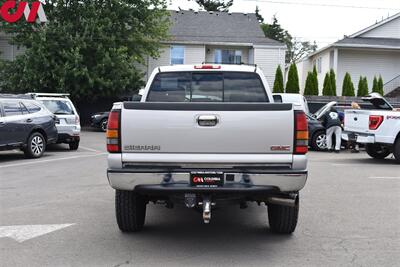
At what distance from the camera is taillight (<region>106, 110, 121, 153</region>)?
5.20 m

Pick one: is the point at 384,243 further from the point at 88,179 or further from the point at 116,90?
the point at 116,90

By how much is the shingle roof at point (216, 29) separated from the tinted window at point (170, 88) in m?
26.7

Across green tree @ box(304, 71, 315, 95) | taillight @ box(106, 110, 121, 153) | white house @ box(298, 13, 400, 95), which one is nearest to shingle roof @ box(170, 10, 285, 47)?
green tree @ box(304, 71, 315, 95)

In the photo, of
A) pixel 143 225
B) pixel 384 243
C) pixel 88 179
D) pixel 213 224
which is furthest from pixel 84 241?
pixel 88 179

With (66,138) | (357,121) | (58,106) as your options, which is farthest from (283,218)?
(58,106)

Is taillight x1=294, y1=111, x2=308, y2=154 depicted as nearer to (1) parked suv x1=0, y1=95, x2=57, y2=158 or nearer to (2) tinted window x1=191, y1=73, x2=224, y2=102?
(2) tinted window x1=191, y1=73, x2=224, y2=102

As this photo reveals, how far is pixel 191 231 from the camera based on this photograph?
633cm

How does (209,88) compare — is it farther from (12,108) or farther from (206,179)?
(12,108)

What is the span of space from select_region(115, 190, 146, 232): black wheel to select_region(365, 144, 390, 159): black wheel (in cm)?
1042

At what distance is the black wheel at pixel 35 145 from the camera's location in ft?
45.3

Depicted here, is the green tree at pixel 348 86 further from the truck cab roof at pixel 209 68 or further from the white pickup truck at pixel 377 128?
the truck cab roof at pixel 209 68

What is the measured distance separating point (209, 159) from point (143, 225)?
1.73 metres

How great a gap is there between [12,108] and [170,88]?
807 centimetres

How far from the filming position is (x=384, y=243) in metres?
5.82
